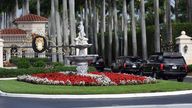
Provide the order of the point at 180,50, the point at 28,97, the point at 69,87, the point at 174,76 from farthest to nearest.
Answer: the point at 180,50
the point at 174,76
the point at 69,87
the point at 28,97

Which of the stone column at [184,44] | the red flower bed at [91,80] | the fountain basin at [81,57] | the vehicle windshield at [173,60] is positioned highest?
the stone column at [184,44]

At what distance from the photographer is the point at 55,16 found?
219 feet

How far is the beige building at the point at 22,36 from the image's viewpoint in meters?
52.8

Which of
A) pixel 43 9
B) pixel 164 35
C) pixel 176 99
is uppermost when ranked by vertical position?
pixel 43 9

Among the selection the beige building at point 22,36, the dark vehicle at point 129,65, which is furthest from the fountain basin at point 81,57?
the beige building at point 22,36

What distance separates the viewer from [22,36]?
55.9 metres

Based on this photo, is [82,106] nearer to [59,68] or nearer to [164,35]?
[59,68]

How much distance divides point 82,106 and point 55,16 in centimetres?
4921

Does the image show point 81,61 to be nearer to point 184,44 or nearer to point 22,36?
point 184,44

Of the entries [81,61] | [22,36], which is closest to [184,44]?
[81,61]

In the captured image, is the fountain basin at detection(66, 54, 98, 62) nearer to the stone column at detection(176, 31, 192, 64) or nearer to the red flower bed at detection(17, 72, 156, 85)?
the red flower bed at detection(17, 72, 156, 85)

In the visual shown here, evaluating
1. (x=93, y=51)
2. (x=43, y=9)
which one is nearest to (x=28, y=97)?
(x=93, y=51)

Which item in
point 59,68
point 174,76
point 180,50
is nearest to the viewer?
point 174,76

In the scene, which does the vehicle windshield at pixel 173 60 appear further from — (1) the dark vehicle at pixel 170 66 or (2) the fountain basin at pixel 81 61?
(2) the fountain basin at pixel 81 61
